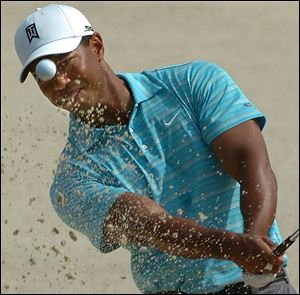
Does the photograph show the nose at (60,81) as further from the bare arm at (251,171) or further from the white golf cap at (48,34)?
the bare arm at (251,171)

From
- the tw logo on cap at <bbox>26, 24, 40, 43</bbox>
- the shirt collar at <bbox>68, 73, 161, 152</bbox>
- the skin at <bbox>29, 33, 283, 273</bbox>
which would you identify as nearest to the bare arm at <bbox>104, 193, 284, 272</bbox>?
the skin at <bbox>29, 33, 283, 273</bbox>

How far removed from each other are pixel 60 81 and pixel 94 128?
0.19 metres

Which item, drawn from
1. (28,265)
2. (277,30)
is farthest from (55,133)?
(277,30)

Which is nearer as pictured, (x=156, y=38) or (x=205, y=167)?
(x=205, y=167)

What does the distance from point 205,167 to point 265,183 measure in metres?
0.21

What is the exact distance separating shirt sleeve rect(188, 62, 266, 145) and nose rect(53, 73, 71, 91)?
1.06 ft

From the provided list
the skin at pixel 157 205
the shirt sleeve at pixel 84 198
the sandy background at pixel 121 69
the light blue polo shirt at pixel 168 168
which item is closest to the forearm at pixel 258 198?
the skin at pixel 157 205

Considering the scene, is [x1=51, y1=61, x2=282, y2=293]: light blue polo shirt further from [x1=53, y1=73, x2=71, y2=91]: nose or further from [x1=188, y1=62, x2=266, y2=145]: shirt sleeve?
[x1=53, y1=73, x2=71, y2=91]: nose

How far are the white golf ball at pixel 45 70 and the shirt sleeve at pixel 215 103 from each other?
0.36 m

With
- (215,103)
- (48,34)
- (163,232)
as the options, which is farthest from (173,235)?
(48,34)

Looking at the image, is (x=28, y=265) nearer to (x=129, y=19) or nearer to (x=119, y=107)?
(x=129, y=19)

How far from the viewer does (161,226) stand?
8.45ft

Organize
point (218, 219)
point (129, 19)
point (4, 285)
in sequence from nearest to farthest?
1. point (218, 219)
2. point (4, 285)
3. point (129, 19)

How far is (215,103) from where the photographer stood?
273 centimetres
